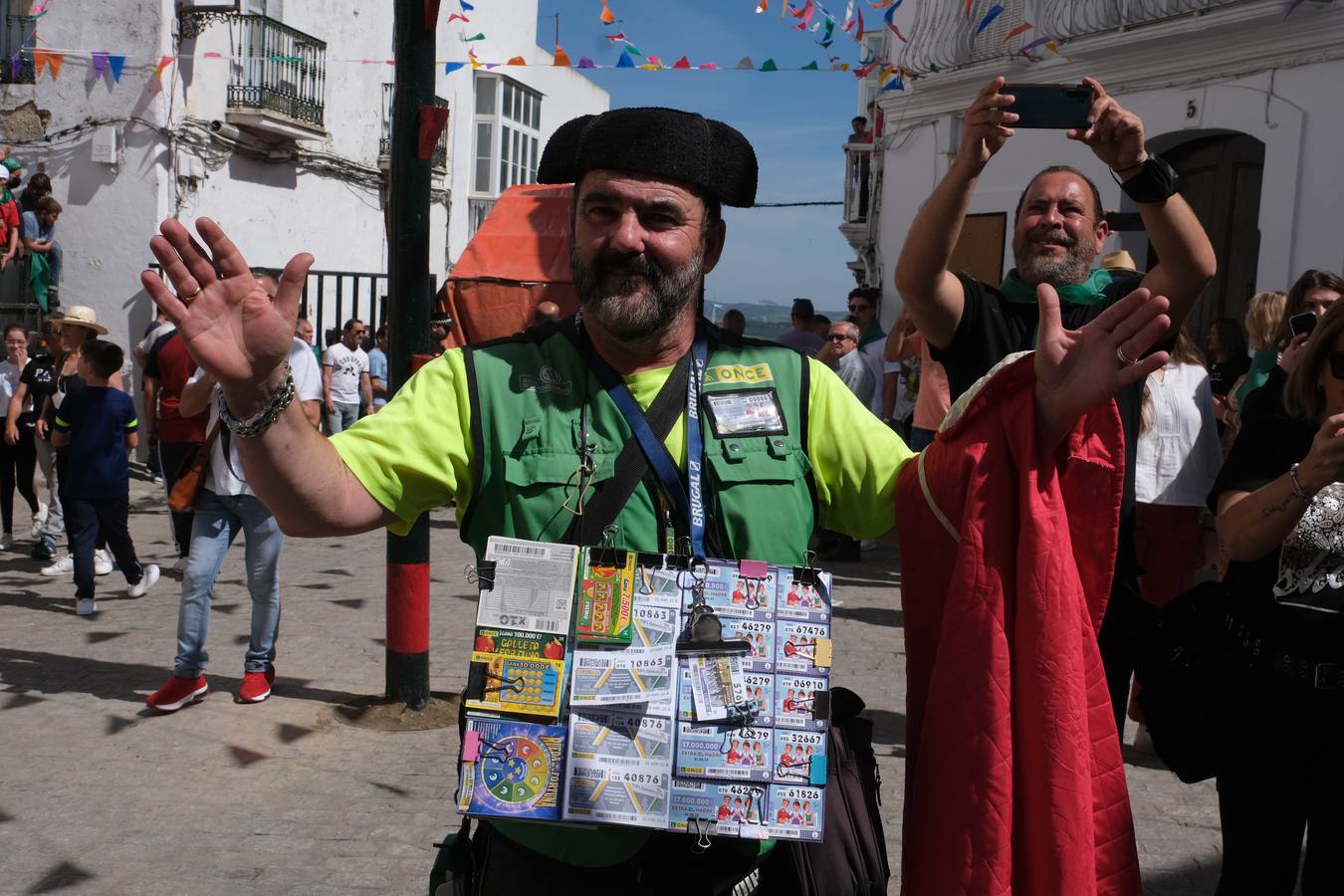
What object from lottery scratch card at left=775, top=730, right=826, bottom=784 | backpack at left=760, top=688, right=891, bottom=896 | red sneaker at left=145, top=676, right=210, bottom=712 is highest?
lottery scratch card at left=775, top=730, right=826, bottom=784

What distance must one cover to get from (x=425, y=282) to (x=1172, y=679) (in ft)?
11.6

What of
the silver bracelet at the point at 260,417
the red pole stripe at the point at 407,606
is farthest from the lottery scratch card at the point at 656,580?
the red pole stripe at the point at 407,606

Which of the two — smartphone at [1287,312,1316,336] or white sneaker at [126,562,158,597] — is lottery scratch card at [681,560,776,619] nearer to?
smartphone at [1287,312,1316,336]

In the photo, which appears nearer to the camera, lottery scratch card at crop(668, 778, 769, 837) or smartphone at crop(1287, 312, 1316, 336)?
lottery scratch card at crop(668, 778, 769, 837)

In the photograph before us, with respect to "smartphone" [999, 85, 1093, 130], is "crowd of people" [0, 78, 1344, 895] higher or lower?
lower

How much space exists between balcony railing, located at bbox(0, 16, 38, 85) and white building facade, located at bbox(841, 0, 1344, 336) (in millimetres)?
11239

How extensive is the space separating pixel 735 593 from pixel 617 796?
0.37m

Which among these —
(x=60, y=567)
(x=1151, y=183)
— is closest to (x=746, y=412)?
(x=1151, y=183)

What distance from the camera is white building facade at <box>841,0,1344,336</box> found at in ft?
36.3

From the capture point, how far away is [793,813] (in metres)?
2.01

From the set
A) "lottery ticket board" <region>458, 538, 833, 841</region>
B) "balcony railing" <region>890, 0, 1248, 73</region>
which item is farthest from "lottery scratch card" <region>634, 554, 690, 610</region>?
"balcony railing" <region>890, 0, 1248, 73</region>

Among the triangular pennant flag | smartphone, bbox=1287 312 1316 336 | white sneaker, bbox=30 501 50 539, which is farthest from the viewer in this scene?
the triangular pennant flag

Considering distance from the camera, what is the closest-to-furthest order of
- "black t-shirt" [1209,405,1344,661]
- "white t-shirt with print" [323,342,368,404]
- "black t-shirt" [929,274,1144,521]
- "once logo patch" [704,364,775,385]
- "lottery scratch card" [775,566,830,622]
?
"lottery scratch card" [775,566,830,622]
"once logo patch" [704,364,775,385]
"black t-shirt" [1209,405,1344,661]
"black t-shirt" [929,274,1144,521]
"white t-shirt with print" [323,342,368,404]

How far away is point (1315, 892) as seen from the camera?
2.95 metres
